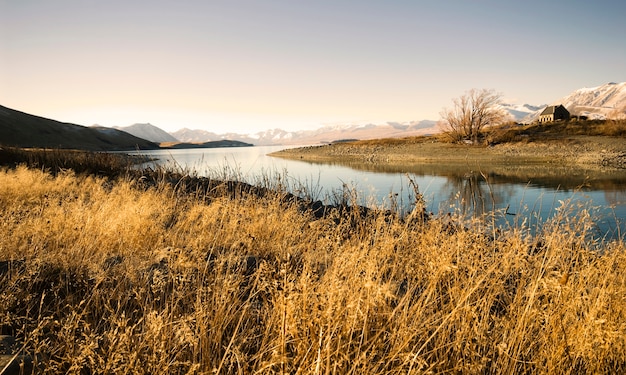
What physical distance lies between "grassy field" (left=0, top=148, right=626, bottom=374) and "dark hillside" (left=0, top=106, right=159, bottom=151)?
83214mm

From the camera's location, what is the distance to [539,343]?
278 cm

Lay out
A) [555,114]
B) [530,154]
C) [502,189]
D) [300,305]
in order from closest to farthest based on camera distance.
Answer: [300,305] → [502,189] → [530,154] → [555,114]

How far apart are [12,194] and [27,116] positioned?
118 metres

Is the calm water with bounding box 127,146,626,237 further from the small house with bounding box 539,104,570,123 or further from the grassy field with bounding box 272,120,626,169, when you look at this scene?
the small house with bounding box 539,104,570,123

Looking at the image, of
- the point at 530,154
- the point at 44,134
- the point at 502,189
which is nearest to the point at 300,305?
the point at 502,189

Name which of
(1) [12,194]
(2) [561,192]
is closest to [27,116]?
(1) [12,194]

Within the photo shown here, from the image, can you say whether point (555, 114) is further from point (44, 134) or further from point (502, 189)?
point (44, 134)

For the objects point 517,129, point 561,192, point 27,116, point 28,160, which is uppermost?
point 27,116

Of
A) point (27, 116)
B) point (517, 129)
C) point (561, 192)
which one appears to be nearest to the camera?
point (561, 192)

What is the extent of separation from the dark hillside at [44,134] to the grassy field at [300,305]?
3276 inches

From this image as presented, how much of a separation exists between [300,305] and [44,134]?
11358 cm

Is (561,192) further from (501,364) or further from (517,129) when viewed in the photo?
(517,129)

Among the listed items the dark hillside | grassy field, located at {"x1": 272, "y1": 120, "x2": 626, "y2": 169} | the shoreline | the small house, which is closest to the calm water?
the shoreline

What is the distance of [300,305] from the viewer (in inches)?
98.3
